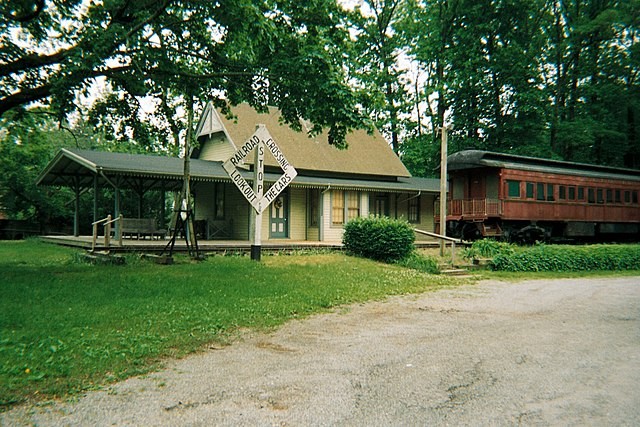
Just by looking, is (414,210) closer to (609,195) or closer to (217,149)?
(609,195)

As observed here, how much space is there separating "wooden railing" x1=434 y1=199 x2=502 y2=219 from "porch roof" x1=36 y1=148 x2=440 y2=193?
2.33m

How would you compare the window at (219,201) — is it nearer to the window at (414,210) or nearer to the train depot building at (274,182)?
the train depot building at (274,182)

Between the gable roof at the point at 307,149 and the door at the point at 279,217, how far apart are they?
1663 mm


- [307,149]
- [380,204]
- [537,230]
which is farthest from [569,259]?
[307,149]

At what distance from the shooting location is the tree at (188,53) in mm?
10367

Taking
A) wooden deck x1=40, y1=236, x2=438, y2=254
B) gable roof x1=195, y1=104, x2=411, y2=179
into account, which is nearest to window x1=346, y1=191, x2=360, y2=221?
gable roof x1=195, y1=104, x2=411, y2=179

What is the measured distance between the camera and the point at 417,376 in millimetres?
5297

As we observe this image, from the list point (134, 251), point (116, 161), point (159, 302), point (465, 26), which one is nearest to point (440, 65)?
point (465, 26)

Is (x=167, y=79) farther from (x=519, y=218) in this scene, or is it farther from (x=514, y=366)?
(x=519, y=218)

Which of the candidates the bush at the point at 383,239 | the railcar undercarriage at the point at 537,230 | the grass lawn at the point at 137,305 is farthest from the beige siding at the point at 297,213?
the grass lawn at the point at 137,305

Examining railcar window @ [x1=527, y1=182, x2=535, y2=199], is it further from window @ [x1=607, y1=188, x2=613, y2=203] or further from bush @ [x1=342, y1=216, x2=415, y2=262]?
bush @ [x1=342, y1=216, x2=415, y2=262]

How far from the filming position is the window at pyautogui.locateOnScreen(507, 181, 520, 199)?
22.5m

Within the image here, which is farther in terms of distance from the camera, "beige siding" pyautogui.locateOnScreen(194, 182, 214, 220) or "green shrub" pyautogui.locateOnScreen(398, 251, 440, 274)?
"beige siding" pyautogui.locateOnScreen(194, 182, 214, 220)

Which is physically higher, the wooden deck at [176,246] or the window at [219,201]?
the window at [219,201]
